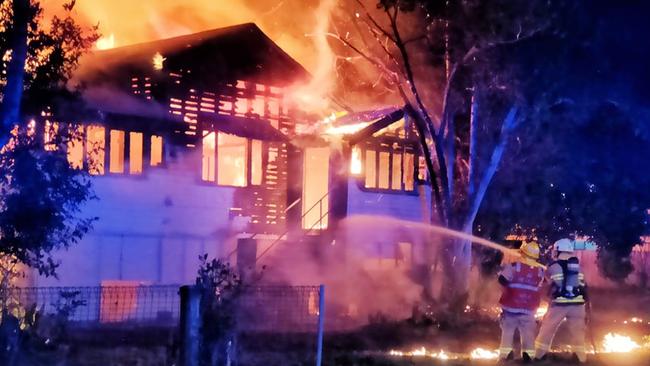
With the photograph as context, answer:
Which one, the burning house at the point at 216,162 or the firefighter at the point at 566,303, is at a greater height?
the burning house at the point at 216,162

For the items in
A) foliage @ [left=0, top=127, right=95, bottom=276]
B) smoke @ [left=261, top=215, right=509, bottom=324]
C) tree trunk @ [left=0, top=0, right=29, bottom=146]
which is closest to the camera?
tree trunk @ [left=0, top=0, right=29, bottom=146]

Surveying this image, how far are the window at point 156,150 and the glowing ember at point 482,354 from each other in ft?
32.2

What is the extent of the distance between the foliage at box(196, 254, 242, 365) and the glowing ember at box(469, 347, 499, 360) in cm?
446

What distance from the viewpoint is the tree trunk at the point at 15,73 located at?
10.5m

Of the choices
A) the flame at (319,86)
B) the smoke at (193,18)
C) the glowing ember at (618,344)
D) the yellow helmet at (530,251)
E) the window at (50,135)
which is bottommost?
the glowing ember at (618,344)

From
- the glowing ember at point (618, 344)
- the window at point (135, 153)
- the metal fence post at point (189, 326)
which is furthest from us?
the window at point (135, 153)

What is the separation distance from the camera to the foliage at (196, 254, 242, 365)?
10.6 meters

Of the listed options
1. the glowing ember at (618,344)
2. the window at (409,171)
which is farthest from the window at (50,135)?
the window at (409,171)

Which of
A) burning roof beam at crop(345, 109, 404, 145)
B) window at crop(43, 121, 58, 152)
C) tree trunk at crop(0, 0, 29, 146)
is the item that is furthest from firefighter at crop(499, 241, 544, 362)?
burning roof beam at crop(345, 109, 404, 145)

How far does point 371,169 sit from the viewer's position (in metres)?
26.4

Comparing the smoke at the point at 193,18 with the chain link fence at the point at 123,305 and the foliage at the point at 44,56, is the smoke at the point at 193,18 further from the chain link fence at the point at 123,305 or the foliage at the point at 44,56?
the foliage at the point at 44,56

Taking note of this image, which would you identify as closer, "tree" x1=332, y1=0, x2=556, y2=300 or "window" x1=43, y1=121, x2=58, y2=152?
"window" x1=43, y1=121, x2=58, y2=152

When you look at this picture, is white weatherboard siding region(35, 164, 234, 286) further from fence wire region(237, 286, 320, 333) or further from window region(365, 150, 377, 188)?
window region(365, 150, 377, 188)

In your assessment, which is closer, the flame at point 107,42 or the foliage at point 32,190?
the foliage at point 32,190
